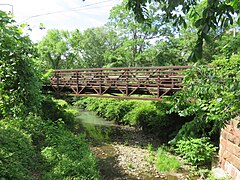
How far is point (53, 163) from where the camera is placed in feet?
18.8

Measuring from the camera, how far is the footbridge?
9.71 m

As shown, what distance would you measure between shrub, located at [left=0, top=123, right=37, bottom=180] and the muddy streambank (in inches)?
94.8

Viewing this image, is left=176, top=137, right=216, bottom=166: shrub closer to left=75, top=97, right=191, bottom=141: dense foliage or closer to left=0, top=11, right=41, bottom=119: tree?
left=75, top=97, right=191, bottom=141: dense foliage

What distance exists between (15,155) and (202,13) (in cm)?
503

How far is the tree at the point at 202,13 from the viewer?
3.89ft

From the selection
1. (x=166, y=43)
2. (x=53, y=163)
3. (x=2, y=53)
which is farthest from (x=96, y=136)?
(x=166, y=43)

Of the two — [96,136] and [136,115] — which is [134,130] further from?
[96,136]

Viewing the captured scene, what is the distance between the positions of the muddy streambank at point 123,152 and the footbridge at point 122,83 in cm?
213

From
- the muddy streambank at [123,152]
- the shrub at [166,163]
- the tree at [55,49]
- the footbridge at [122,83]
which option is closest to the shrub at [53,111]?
the footbridge at [122,83]

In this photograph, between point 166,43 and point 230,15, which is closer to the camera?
point 230,15

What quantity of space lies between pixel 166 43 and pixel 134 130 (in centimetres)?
1138

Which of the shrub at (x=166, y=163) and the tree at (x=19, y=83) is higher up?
the tree at (x=19, y=83)

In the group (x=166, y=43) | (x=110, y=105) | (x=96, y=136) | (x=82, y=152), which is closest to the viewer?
(x=82, y=152)

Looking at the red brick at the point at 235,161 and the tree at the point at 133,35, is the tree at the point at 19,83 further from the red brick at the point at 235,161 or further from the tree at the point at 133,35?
the tree at the point at 133,35
